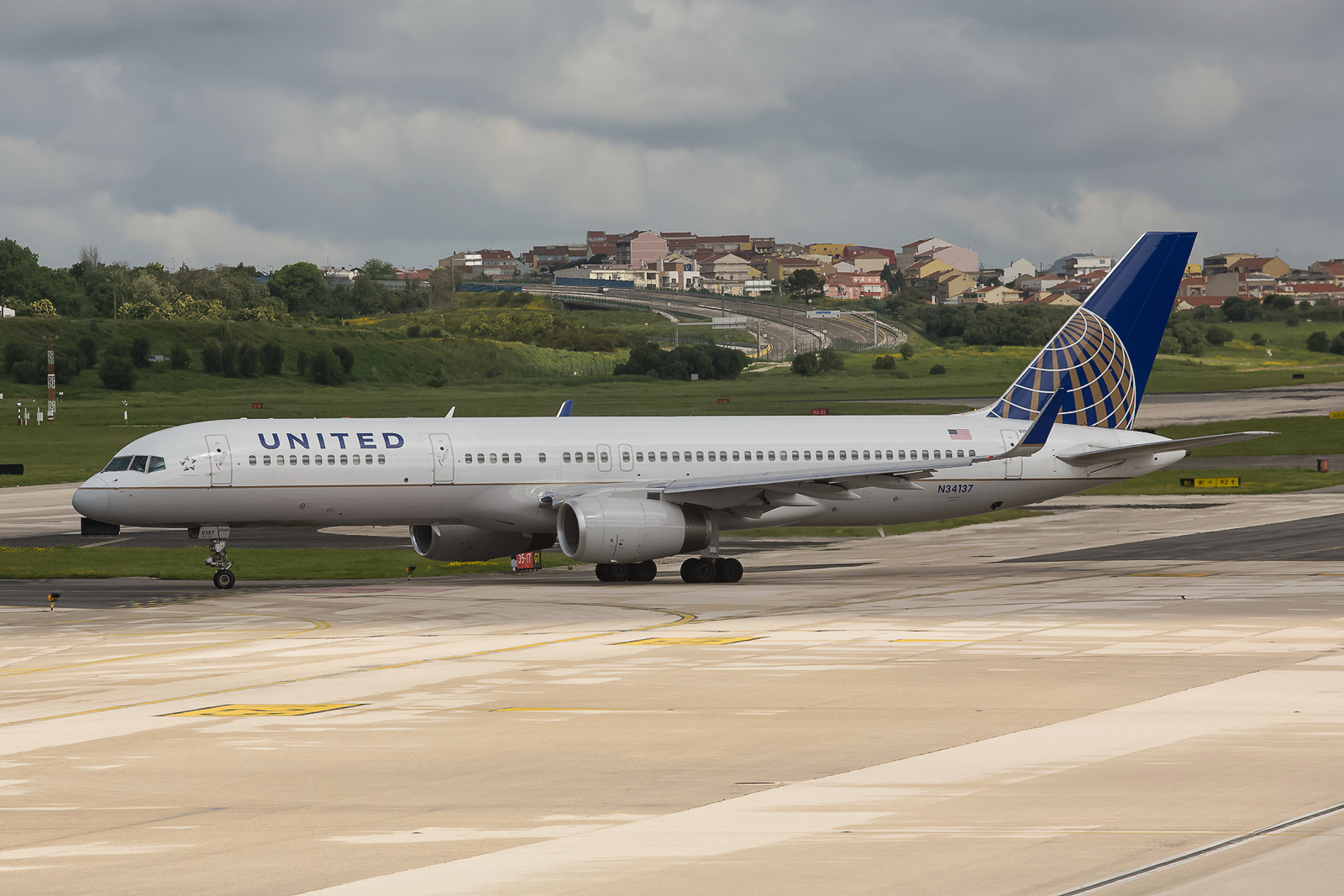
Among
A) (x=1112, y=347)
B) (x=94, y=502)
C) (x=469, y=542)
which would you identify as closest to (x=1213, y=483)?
(x=1112, y=347)

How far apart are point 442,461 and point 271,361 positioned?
13018cm

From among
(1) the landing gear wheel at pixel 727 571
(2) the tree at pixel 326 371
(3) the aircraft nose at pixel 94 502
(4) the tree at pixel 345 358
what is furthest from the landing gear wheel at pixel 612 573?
(4) the tree at pixel 345 358

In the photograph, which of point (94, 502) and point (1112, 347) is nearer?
point (94, 502)

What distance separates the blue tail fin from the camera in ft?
145

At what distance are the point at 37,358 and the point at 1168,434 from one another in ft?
383

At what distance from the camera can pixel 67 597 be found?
35812 mm

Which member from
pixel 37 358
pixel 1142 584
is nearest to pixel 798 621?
pixel 1142 584

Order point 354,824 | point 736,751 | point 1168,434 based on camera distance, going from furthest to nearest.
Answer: point 1168,434 → point 736,751 → point 354,824

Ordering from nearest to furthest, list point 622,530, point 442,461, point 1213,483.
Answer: point 622,530
point 442,461
point 1213,483

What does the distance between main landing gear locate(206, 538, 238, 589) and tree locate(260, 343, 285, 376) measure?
128 m

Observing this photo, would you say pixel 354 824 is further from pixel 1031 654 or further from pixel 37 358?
pixel 37 358

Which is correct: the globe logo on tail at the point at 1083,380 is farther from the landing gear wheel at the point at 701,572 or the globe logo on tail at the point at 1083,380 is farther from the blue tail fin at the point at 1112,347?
the landing gear wheel at the point at 701,572

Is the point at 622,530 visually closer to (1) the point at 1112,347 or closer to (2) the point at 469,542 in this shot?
(2) the point at 469,542

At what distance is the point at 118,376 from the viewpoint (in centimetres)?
15075
